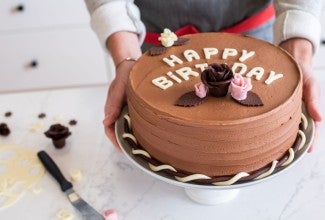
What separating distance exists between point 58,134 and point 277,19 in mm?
502

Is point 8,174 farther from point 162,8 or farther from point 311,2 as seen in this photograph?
point 311,2

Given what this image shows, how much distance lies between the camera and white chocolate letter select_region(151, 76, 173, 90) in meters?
0.79

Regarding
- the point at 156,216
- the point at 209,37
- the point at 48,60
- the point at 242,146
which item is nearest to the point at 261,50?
the point at 209,37

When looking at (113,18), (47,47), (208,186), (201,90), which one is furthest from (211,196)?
(47,47)

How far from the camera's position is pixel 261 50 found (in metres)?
0.87

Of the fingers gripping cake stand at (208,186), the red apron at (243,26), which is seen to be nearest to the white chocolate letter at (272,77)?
the fingers gripping cake stand at (208,186)

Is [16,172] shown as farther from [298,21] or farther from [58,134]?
[298,21]

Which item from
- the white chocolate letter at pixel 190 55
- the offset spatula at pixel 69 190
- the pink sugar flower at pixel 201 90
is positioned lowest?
the offset spatula at pixel 69 190

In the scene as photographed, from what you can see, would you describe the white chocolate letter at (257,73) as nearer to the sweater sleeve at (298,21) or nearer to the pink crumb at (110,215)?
the sweater sleeve at (298,21)

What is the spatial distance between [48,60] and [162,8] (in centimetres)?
122

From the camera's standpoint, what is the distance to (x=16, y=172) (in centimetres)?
96

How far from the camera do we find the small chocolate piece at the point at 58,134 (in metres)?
0.98

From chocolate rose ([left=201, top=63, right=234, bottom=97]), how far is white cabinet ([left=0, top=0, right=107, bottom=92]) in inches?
57.4

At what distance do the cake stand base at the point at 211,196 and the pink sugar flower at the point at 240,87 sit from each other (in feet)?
0.62
